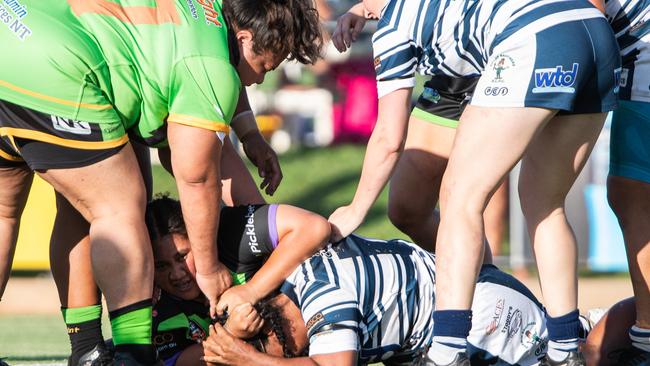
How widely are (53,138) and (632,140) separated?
7.23 ft

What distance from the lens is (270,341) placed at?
3748 mm

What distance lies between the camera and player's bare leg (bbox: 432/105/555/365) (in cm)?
334

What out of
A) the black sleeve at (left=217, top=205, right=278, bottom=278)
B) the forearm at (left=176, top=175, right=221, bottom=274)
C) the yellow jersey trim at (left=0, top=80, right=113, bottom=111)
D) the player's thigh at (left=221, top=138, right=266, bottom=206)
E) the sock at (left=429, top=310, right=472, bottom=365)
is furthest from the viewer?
the player's thigh at (left=221, top=138, right=266, bottom=206)

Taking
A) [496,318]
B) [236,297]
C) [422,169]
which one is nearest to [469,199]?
[496,318]

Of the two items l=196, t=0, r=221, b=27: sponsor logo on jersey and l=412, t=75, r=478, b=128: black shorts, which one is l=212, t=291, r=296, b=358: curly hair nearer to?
l=196, t=0, r=221, b=27: sponsor logo on jersey

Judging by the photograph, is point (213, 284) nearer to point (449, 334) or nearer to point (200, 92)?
point (200, 92)

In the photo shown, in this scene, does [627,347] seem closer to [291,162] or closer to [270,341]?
[270,341]

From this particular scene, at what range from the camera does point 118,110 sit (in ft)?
12.2

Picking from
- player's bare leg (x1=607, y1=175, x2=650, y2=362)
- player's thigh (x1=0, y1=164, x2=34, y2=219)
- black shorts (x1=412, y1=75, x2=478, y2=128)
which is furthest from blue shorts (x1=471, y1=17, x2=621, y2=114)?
player's thigh (x1=0, y1=164, x2=34, y2=219)

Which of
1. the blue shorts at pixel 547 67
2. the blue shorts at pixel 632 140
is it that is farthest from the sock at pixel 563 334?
the blue shorts at pixel 547 67

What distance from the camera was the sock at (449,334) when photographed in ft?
10.9

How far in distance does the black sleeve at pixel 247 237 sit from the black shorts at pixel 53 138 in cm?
58

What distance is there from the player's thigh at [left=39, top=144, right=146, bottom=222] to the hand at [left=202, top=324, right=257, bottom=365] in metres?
0.51

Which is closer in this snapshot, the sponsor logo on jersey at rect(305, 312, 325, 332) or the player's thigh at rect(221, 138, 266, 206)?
the sponsor logo on jersey at rect(305, 312, 325, 332)
